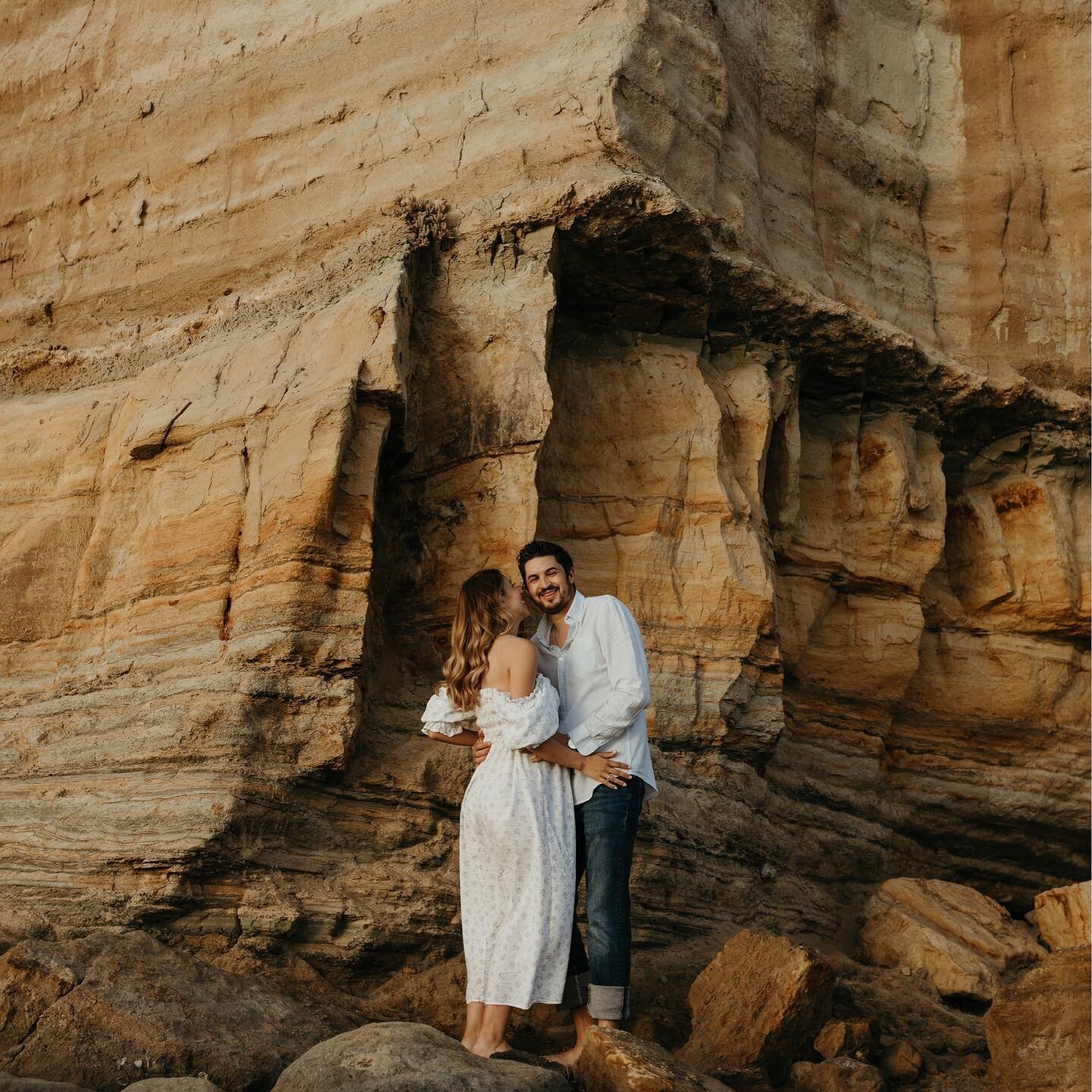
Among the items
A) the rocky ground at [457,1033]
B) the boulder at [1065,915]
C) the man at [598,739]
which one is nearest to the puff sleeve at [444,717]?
the man at [598,739]

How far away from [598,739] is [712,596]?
269 cm

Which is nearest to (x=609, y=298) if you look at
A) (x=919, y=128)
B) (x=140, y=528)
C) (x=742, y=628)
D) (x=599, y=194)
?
(x=599, y=194)

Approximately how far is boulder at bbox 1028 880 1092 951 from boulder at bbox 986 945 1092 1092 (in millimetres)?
2214

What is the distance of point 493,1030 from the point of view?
5.12 metres

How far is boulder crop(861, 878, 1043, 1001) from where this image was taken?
7164 mm

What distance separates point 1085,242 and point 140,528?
24.6 feet

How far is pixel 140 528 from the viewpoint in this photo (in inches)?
286

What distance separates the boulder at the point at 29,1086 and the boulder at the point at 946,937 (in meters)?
4.56

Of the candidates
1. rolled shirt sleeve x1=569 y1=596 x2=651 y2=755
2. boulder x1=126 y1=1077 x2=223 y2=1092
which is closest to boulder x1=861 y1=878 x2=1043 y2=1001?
rolled shirt sleeve x1=569 y1=596 x2=651 y2=755

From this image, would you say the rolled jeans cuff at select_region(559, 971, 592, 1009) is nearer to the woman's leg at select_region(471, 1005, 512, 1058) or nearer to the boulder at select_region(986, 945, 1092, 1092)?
the woman's leg at select_region(471, 1005, 512, 1058)

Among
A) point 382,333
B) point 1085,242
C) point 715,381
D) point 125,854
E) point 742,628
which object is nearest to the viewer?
point 125,854

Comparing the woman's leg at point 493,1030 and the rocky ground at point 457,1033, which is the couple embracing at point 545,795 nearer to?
the woman's leg at point 493,1030

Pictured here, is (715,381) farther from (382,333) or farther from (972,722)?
(972,722)

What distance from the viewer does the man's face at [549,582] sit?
18.3 feet
